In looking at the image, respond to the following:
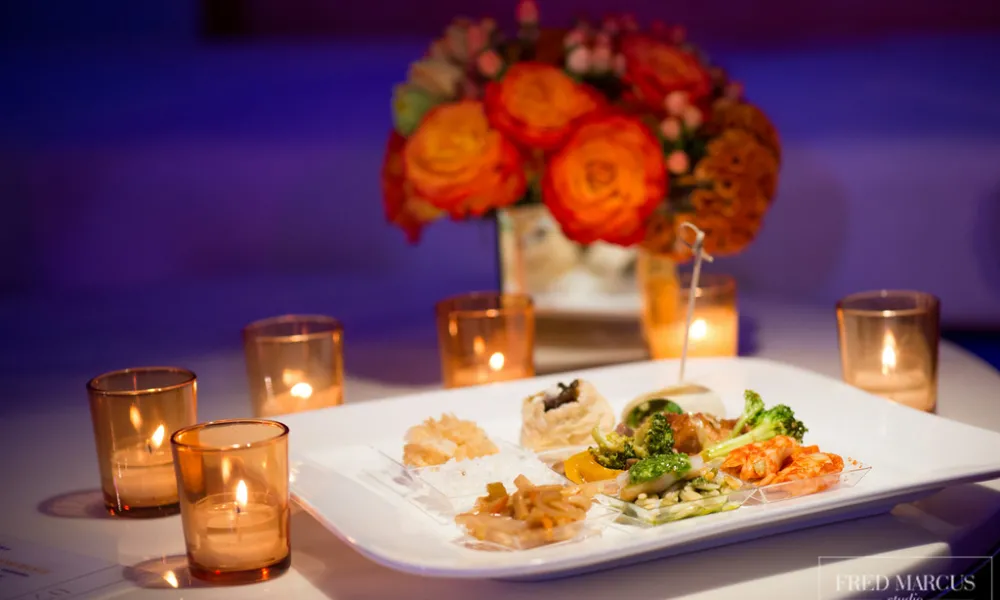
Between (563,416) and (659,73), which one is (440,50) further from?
(563,416)

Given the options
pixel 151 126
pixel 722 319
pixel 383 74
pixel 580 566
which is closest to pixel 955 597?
pixel 580 566

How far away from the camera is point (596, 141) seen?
166cm

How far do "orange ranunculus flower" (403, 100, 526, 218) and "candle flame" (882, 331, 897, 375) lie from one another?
1.78 feet

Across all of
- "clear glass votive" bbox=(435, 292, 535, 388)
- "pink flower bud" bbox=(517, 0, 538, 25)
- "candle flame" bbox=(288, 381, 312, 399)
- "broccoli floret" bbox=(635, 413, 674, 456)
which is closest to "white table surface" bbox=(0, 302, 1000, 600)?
"broccoli floret" bbox=(635, 413, 674, 456)

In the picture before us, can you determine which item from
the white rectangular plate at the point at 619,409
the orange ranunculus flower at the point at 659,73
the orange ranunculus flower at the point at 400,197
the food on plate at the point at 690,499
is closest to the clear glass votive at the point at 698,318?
the white rectangular plate at the point at 619,409

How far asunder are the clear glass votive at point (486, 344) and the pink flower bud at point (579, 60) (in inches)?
14.0

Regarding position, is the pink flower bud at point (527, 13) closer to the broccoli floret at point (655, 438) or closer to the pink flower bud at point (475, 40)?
the pink flower bud at point (475, 40)

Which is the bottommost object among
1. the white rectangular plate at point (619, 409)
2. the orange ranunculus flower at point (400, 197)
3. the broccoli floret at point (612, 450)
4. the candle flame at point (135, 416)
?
the white rectangular plate at point (619, 409)

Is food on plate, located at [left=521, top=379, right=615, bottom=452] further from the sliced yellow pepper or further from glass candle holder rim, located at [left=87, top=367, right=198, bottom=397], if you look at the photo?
glass candle holder rim, located at [left=87, top=367, right=198, bottom=397]

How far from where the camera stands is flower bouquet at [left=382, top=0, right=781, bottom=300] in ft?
5.46

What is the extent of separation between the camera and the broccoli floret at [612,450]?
1.18 m

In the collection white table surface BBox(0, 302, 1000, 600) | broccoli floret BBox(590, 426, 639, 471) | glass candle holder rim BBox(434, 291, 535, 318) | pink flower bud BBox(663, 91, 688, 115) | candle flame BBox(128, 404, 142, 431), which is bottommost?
white table surface BBox(0, 302, 1000, 600)

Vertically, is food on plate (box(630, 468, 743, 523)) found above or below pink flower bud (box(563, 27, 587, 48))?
below

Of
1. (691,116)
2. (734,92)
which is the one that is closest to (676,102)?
(691,116)
